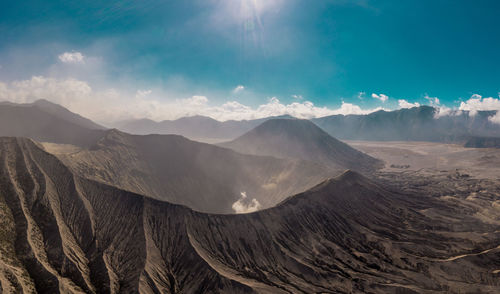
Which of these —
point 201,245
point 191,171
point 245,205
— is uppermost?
point 191,171

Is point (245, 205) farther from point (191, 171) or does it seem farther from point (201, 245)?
point (201, 245)

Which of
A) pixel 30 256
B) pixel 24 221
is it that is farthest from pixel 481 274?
pixel 24 221

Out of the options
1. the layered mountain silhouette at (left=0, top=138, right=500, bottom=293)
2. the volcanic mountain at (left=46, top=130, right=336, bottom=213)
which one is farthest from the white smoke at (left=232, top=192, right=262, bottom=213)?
the layered mountain silhouette at (left=0, top=138, right=500, bottom=293)

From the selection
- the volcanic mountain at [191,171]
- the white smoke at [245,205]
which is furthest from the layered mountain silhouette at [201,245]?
the white smoke at [245,205]

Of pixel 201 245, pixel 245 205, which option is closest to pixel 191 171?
pixel 245 205

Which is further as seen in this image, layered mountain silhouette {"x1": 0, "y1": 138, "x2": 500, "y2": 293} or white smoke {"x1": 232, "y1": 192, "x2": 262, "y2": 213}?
white smoke {"x1": 232, "y1": 192, "x2": 262, "y2": 213}

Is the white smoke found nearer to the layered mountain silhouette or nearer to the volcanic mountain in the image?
the volcanic mountain

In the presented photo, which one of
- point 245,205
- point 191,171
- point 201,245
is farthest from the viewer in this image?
point 191,171
